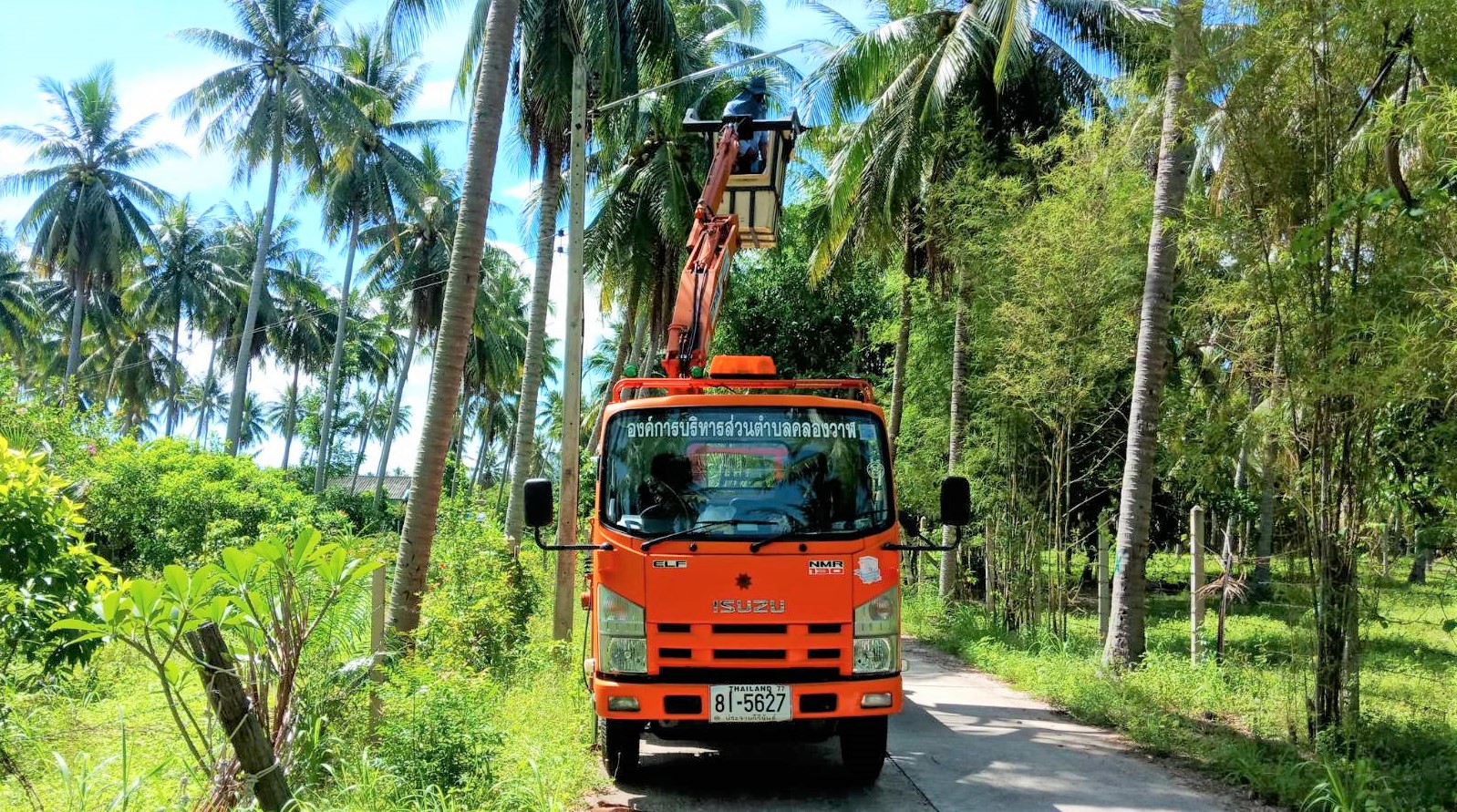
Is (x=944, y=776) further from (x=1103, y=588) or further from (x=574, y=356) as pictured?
(x=574, y=356)

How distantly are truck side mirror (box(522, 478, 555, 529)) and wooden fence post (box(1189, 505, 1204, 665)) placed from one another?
5.97 meters

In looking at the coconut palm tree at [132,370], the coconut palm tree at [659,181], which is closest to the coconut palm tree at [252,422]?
the coconut palm tree at [132,370]

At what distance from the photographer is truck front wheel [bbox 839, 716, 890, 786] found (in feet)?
21.6

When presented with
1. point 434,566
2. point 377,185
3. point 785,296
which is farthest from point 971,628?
point 377,185

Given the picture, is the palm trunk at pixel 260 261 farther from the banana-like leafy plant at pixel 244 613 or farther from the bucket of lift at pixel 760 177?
the banana-like leafy plant at pixel 244 613

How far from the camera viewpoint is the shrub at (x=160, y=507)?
51.8ft

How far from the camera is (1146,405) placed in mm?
9922

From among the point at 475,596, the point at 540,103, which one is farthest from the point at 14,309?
the point at 475,596

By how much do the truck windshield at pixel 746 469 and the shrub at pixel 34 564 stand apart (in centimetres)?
317

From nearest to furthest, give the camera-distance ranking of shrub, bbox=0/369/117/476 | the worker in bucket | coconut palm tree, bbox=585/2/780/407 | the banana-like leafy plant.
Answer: the banana-like leafy plant
the worker in bucket
shrub, bbox=0/369/117/476
coconut palm tree, bbox=585/2/780/407

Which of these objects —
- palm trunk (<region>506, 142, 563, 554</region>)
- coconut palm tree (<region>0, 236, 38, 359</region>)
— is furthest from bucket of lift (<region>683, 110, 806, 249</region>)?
coconut palm tree (<region>0, 236, 38, 359</region>)

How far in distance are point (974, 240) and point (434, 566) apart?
8.36 metres

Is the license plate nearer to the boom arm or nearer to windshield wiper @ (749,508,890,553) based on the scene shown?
windshield wiper @ (749,508,890,553)

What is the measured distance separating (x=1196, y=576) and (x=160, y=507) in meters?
15.2
